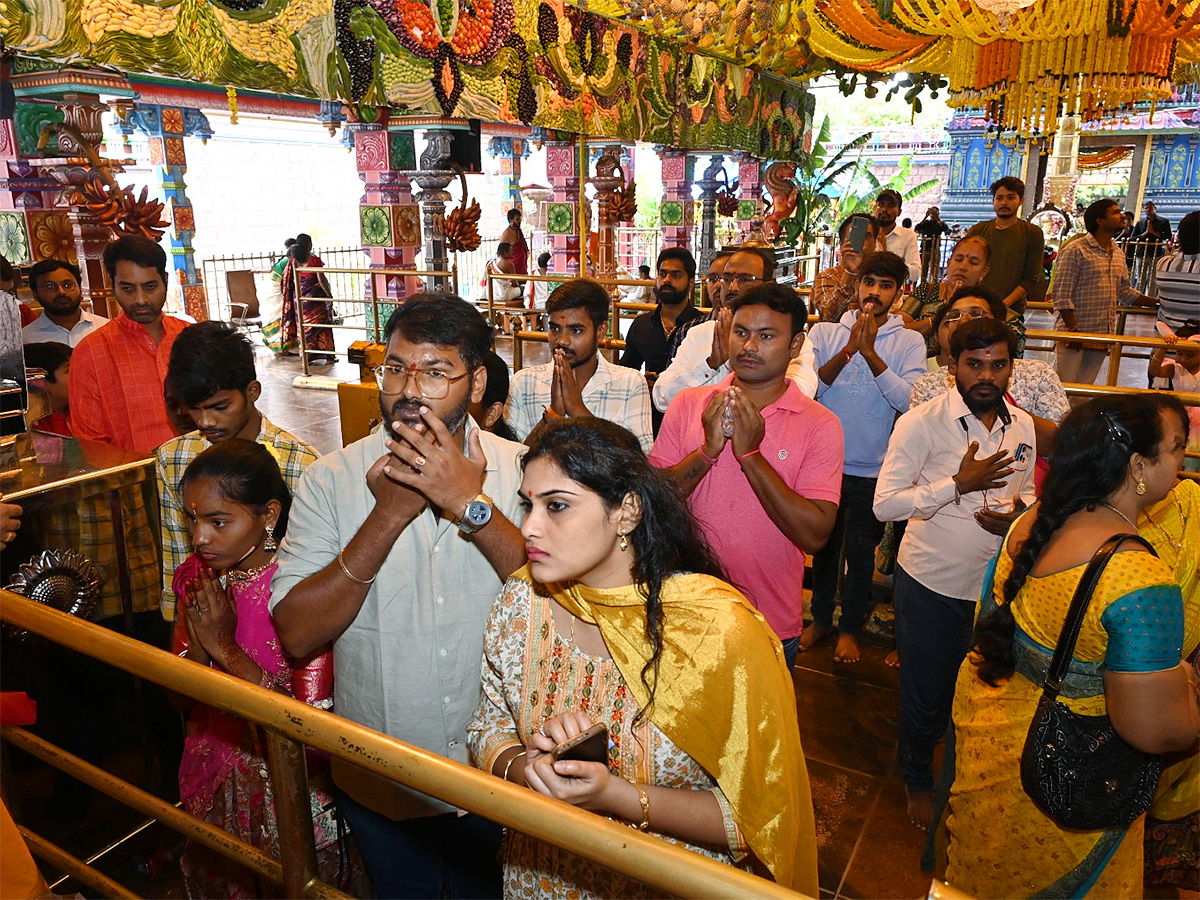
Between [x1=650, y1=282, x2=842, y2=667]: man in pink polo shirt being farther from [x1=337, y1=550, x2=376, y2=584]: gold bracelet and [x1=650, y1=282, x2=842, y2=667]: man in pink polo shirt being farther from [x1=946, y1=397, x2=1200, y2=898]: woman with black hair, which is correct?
[x1=337, y1=550, x2=376, y2=584]: gold bracelet

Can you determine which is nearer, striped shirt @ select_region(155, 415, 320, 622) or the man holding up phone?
striped shirt @ select_region(155, 415, 320, 622)

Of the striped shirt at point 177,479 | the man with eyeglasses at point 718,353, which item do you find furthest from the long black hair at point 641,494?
the man with eyeglasses at point 718,353

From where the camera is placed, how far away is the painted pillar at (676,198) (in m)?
12.1

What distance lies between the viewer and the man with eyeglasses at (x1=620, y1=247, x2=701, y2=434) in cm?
402

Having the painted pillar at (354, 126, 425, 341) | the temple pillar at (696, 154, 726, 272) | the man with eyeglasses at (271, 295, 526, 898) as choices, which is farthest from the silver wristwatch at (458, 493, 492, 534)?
the temple pillar at (696, 154, 726, 272)

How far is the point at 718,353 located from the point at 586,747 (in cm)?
218

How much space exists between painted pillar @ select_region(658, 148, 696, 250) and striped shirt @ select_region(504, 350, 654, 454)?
958 cm

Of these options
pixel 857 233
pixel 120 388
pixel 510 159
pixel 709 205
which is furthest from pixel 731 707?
pixel 510 159

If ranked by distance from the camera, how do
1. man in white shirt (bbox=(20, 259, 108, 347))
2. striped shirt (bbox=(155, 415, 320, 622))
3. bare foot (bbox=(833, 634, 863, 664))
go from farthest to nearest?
man in white shirt (bbox=(20, 259, 108, 347)) → bare foot (bbox=(833, 634, 863, 664)) → striped shirt (bbox=(155, 415, 320, 622))

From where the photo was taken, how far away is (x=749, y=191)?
13.5 meters

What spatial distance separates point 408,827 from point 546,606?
2.20 feet

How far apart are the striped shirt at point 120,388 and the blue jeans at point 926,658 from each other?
274 cm

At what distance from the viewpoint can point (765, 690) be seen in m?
1.34

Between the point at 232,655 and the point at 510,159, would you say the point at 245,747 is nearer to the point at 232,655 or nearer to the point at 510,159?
the point at 232,655
